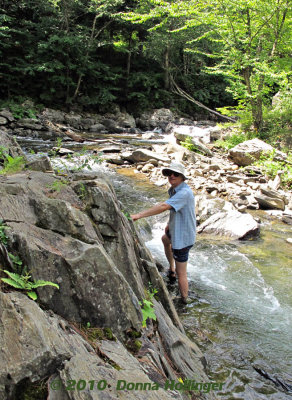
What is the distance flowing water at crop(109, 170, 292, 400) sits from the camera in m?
3.72

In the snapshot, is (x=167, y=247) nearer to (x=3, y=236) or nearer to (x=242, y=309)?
(x=242, y=309)

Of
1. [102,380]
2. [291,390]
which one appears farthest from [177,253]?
[102,380]

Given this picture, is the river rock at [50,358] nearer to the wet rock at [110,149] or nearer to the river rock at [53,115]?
the wet rock at [110,149]

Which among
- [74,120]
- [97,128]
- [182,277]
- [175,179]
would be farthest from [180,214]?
[74,120]

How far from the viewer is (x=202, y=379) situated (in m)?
3.19

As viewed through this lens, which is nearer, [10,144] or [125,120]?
[10,144]

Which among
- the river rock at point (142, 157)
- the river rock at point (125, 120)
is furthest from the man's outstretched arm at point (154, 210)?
the river rock at point (125, 120)

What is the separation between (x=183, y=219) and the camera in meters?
4.66

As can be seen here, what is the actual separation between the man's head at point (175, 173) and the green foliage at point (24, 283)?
104 inches

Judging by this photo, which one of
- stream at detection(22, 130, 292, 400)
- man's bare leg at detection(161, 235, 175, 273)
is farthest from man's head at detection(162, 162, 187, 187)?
stream at detection(22, 130, 292, 400)

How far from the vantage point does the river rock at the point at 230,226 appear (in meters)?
7.89

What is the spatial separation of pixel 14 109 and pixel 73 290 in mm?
23699

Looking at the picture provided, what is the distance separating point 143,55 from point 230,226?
102ft

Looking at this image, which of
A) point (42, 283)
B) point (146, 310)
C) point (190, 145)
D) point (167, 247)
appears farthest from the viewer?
point (190, 145)
